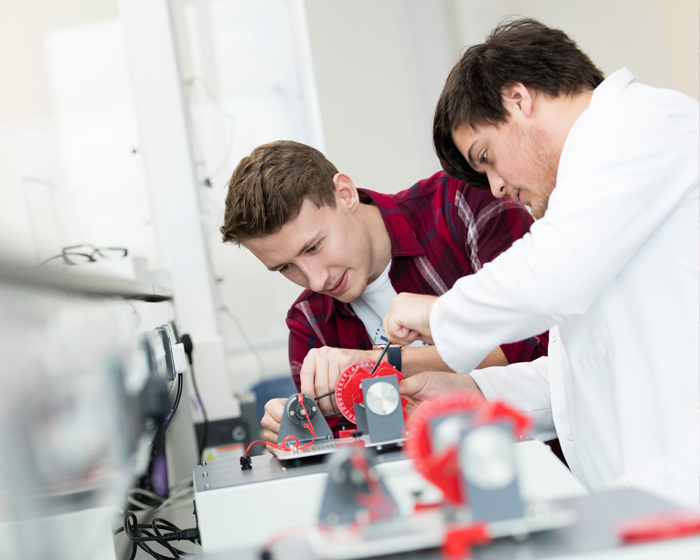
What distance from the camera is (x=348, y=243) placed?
1.51 metres

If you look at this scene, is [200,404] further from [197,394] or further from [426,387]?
[426,387]

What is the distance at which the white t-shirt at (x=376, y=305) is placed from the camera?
5.54ft

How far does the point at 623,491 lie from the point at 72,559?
67 cm

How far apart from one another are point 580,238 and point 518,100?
38 centimetres

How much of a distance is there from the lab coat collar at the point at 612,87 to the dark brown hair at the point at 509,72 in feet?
0.26

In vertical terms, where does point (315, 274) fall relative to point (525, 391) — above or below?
above

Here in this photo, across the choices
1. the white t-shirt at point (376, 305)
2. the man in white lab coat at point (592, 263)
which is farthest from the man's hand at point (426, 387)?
the white t-shirt at point (376, 305)

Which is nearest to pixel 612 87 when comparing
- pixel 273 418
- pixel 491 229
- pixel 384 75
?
pixel 491 229

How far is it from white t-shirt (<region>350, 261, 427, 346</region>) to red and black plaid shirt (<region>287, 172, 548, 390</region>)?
16 millimetres

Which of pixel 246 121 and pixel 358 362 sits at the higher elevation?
pixel 246 121

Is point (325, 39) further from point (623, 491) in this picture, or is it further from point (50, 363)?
point (623, 491)

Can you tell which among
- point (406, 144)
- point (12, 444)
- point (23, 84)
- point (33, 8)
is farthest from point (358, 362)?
point (33, 8)

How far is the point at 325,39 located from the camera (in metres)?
3.18

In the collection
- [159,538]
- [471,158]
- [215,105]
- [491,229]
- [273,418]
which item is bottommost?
[159,538]
